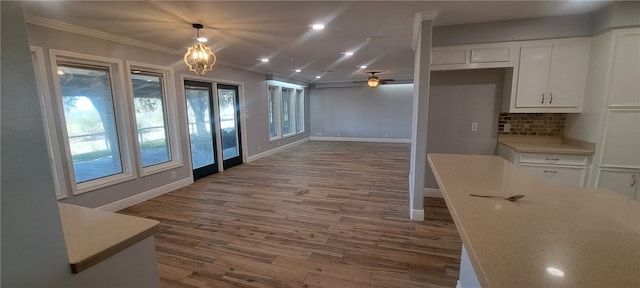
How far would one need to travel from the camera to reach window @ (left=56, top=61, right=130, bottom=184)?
3186 millimetres

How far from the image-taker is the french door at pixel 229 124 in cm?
579

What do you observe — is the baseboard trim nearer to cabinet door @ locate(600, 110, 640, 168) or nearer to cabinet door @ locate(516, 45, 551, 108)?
cabinet door @ locate(516, 45, 551, 108)

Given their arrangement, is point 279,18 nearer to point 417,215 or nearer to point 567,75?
point 417,215

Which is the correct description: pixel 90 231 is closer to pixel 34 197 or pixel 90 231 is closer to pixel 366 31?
pixel 34 197

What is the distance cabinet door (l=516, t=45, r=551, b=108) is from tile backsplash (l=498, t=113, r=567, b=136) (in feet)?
1.24

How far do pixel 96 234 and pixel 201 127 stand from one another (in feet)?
15.3

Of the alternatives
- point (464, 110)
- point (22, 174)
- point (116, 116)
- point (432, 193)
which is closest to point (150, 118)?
point (116, 116)

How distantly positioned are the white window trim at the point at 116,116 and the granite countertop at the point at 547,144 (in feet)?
16.7

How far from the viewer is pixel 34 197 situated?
25.6 inches

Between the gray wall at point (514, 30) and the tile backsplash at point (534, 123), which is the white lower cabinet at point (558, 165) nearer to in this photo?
the tile backsplash at point (534, 123)

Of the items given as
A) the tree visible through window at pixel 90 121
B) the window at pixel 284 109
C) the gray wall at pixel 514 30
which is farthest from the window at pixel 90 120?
the gray wall at pixel 514 30

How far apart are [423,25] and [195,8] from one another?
7.63 feet

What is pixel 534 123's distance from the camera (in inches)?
136

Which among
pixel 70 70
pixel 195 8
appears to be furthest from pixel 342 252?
pixel 70 70
